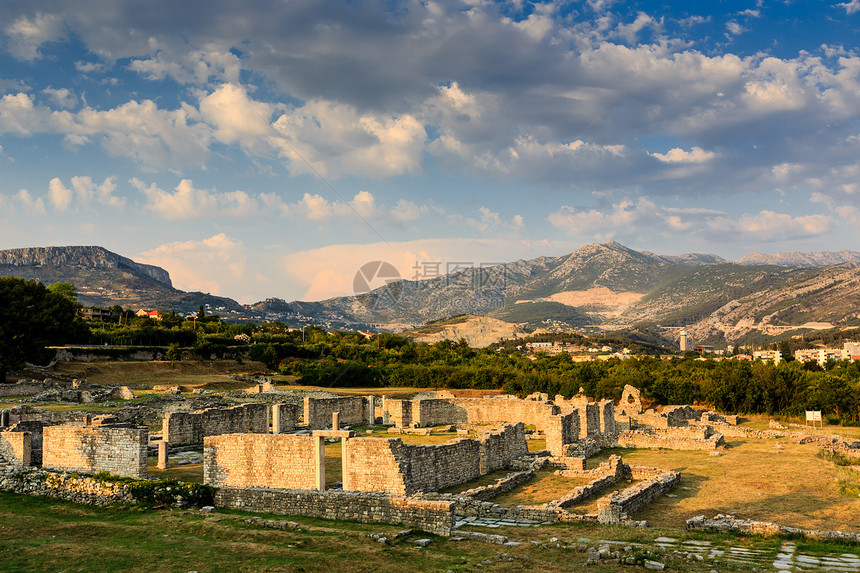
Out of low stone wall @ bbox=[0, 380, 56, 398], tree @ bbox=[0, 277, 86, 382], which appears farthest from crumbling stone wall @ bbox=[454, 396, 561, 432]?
tree @ bbox=[0, 277, 86, 382]

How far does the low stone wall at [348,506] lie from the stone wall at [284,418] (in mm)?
11808

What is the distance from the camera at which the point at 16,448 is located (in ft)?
61.4

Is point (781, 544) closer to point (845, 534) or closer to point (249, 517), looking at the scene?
point (845, 534)

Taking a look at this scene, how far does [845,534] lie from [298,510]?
12.0m

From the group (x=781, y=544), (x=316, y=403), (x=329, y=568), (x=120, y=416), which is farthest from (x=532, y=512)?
(x=120, y=416)

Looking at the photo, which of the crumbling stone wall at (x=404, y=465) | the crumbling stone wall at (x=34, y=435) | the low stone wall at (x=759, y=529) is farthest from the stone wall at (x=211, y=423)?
the low stone wall at (x=759, y=529)

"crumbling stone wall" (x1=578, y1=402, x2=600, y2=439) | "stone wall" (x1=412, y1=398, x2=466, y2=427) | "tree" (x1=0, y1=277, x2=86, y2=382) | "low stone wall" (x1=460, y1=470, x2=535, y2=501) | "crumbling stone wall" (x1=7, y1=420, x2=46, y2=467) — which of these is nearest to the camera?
"low stone wall" (x1=460, y1=470, x2=535, y2=501)

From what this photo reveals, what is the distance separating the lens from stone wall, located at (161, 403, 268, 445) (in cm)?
2352

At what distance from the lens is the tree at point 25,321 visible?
4866 centimetres

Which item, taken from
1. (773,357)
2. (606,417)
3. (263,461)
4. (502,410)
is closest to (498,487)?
(263,461)

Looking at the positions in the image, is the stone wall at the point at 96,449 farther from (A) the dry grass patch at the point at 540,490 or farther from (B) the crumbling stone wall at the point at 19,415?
(A) the dry grass patch at the point at 540,490

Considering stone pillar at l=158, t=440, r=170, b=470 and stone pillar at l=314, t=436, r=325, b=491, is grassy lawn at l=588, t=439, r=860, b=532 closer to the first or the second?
stone pillar at l=314, t=436, r=325, b=491

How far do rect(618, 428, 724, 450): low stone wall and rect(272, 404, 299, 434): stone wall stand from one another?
51.8 feet

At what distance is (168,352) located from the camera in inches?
3004
